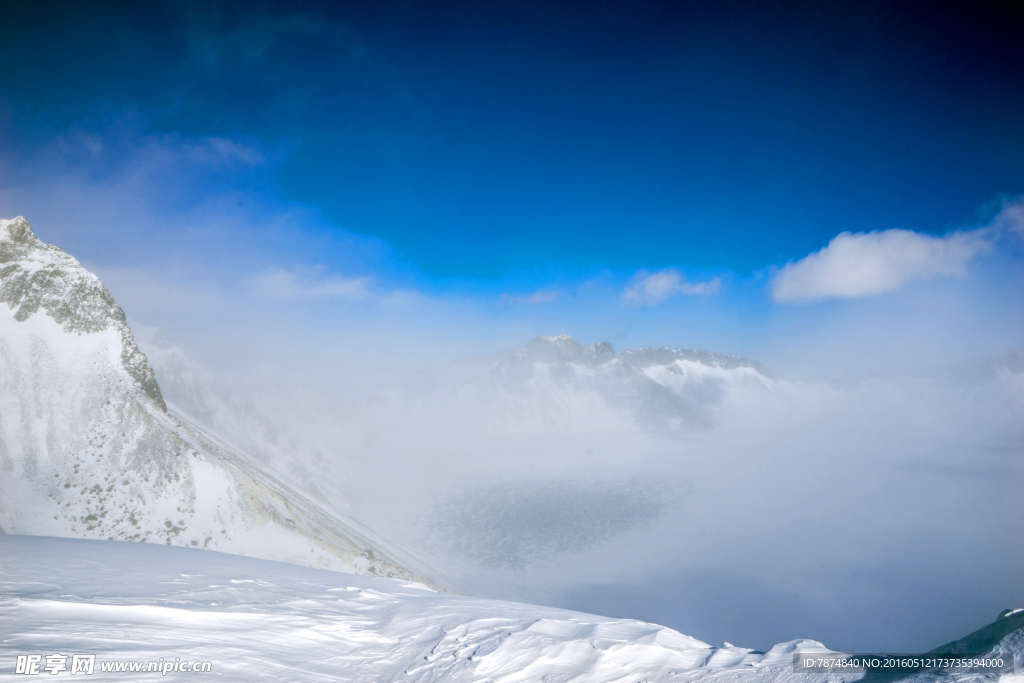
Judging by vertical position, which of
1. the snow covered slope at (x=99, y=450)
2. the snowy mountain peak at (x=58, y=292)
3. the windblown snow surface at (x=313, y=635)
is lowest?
the windblown snow surface at (x=313, y=635)

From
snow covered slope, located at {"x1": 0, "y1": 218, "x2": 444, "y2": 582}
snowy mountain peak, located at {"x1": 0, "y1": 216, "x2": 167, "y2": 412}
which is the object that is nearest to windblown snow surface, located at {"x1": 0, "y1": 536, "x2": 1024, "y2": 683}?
snow covered slope, located at {"x1": 0, "y1": 218, "x2": 444, "y2": 582}

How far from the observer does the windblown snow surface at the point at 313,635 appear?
309 inches

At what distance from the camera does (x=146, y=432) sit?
107 ft

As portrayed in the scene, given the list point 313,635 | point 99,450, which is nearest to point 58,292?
point 99,450

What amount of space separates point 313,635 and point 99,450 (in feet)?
111

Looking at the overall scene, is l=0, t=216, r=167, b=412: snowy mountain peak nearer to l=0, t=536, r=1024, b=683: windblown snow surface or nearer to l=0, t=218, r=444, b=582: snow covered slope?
l=0, t=218, r=444, b=582: snow covered slope

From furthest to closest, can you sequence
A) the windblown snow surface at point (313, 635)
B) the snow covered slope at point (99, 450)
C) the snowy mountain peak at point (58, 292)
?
1. the snowy mountain peak at point (58, 292)
2. the snow covered slope at point (99, 450)
3. the windblown snow surface at point (313, 635)

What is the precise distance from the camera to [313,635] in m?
9.83

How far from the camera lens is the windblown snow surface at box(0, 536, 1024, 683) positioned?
309 inches

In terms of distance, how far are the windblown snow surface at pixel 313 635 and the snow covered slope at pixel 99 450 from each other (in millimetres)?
17941

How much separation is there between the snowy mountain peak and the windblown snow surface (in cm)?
3080

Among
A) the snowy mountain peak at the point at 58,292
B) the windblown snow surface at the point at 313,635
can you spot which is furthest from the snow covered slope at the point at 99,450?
the windblown snow surface at the point at 313,635

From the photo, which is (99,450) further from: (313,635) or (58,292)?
(313,635)

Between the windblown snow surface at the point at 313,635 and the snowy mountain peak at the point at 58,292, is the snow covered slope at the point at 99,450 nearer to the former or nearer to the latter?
the snowy mountain peak at the point at 58,292
